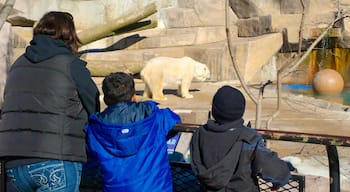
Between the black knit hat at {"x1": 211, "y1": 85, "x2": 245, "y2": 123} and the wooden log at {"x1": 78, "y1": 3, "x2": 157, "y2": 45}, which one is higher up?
the wooden log at {"x1": 78, "y1": 3, "x2": 157, "y2": 45}

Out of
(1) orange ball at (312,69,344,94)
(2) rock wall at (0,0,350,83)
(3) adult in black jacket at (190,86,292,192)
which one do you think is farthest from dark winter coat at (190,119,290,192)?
(1) orange ball at (312,69,344,94)

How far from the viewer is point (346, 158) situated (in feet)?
17.8

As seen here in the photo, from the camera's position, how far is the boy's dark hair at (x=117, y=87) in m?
2.41

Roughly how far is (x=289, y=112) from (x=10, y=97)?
568cm

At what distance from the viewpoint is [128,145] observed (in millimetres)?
2352

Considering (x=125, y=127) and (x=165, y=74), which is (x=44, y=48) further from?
(x=165, y=74)

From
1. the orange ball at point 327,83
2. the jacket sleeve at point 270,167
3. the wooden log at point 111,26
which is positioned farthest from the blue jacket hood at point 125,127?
the orange ball at point 327,83

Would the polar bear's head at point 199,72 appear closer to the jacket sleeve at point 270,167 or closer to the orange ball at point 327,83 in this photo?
the orange ball at point 327,83

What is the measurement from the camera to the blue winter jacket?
7.72 ft

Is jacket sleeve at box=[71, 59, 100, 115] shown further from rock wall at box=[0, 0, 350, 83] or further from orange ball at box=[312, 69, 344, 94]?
orange ball at box=[312, 69, 344, 94]

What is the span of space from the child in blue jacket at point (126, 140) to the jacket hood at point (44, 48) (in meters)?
0.25

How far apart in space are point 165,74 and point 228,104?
5.83 metres

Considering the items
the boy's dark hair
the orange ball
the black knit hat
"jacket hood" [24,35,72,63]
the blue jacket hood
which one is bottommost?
the orange ball

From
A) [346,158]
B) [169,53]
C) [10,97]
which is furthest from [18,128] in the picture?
[169,53]
